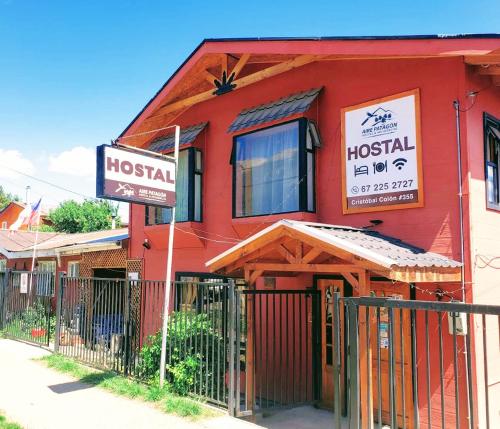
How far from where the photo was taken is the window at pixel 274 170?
29.8 ft

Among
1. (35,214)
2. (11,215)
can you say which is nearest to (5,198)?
(11,215)

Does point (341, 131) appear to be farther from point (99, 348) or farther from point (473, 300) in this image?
point (99, 348)

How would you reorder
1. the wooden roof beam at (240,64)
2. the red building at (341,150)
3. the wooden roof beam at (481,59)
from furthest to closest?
the wooden roof beam at (240,64) → the red building at (341,150) → the wooden roof beam at (481,59)

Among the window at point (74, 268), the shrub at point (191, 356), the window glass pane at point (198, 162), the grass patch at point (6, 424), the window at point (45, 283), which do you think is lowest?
the grass patch at point (6, 424)

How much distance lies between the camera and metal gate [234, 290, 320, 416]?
776 cm

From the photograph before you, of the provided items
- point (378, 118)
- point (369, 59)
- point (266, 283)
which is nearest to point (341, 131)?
point (378, 118)

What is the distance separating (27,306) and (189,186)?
689cm

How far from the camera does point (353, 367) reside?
4781 mm

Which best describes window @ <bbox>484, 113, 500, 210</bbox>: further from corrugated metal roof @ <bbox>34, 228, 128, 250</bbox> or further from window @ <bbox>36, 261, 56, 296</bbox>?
corrugated metal roof @ <bbox>34, 228, 128, 250</bbox>

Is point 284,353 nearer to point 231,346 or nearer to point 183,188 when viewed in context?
point 231,346

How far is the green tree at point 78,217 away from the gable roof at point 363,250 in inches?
1443

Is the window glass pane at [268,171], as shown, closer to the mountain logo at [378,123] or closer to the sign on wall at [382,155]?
the sign on wall at [382,155]

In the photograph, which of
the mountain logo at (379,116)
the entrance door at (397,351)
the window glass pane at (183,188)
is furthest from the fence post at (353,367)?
the window glass pane at (183,188)

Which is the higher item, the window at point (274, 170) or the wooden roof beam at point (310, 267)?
the window at point (274, 170)
